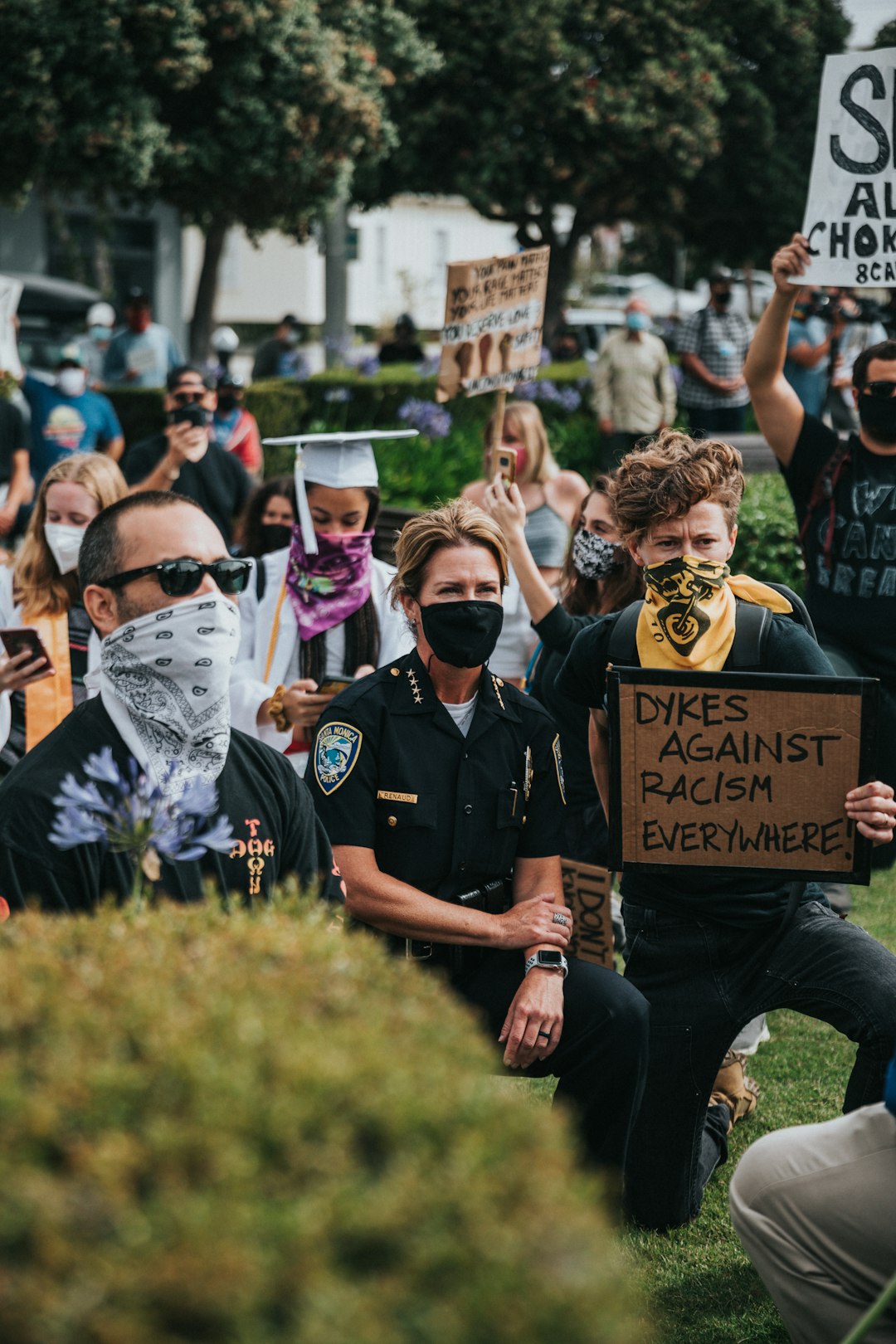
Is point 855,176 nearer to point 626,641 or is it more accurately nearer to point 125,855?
point 626,641

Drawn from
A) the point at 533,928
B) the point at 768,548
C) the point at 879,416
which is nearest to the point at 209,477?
the point at 768,548

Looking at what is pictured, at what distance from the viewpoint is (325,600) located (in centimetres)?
525

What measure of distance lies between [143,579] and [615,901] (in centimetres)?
295

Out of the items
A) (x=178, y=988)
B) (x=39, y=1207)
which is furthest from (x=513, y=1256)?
(x=178, y=988)

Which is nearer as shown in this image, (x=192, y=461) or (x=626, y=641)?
(x=626, y=641)

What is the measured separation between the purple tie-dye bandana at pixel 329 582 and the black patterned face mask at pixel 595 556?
0.73 meters

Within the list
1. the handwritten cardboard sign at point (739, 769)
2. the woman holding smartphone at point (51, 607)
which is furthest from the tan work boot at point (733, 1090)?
the woman holding smartphone at point (51, 607)

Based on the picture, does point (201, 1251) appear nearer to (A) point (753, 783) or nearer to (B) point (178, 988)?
(B) point (178, 988)

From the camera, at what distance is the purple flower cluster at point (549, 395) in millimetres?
15719

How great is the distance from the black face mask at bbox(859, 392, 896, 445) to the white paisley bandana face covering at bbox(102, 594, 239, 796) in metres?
3.07

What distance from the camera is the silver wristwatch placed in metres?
3.92

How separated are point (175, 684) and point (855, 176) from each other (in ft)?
12.1

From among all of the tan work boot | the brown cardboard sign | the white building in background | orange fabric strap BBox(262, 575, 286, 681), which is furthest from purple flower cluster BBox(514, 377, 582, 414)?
the white building in background

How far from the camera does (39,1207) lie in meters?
1.31
